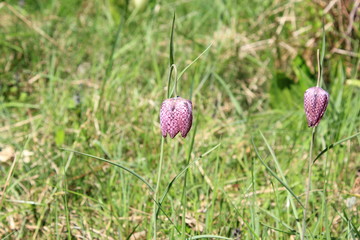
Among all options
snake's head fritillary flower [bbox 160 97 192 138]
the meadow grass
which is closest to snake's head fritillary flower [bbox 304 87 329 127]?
the meadow grass

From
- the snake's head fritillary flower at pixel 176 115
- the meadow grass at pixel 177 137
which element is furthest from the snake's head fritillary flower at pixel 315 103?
the snake's head fritillary flower at pixel 176 115

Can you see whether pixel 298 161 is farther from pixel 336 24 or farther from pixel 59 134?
pixel 336 24

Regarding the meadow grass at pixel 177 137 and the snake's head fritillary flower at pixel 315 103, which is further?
the meadow grass at pixel 177 137

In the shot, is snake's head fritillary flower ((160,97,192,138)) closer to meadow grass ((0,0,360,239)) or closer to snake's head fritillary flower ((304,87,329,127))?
meadow grass ((0,0,360,239))

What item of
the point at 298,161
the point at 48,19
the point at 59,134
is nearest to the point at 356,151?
the point at 298,161

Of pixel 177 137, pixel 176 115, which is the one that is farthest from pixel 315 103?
pixel 177 137

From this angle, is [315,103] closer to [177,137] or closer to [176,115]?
[176,115]

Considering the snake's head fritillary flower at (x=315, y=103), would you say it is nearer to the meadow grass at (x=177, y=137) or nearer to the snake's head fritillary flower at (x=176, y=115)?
the meadow grass at (x=177, y=137)
